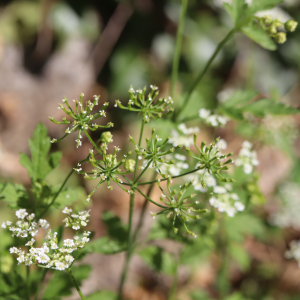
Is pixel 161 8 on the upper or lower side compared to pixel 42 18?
upper

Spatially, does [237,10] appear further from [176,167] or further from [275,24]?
[176,167]

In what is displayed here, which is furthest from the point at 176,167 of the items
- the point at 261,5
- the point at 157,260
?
the point at 261,5

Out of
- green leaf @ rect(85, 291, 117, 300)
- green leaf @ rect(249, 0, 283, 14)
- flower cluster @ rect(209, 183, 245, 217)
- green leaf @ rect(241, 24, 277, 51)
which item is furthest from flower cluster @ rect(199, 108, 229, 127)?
green leaf @ rect(85, 291, 117, 300)

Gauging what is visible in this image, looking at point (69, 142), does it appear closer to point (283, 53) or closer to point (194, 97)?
point (194, 97)

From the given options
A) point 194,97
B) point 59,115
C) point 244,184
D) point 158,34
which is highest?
point 158,34

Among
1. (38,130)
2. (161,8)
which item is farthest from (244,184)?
(161,8)

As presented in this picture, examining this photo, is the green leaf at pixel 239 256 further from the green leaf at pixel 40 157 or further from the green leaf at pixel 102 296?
the green leaf at pixel 40 157
